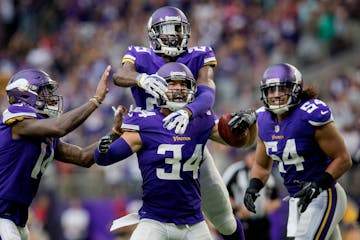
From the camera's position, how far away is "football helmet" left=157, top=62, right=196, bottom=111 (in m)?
6.75

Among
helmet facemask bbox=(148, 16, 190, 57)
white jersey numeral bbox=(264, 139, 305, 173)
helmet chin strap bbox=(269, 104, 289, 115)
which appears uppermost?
helmet facemask bbox=(148, 16, 190, 57)

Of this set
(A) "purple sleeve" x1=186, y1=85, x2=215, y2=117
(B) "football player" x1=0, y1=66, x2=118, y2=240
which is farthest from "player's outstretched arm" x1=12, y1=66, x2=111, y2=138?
(A) "purple sleeve" x1=186, y1=85, x2=215, y2=117

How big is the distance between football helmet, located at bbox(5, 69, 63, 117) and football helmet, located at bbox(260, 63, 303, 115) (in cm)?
155

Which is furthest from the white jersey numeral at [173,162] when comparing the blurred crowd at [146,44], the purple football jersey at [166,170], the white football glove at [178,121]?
the blurred crowd at [146,44]

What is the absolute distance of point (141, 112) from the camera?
22.4ft

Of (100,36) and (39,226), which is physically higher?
(100,36)

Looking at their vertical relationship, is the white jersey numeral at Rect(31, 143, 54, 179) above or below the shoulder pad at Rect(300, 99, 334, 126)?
below

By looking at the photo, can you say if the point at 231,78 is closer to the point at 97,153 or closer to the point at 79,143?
the point at 79,143

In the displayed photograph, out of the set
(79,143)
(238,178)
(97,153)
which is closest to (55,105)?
(97,153)

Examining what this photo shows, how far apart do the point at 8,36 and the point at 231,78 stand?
548 centimetres

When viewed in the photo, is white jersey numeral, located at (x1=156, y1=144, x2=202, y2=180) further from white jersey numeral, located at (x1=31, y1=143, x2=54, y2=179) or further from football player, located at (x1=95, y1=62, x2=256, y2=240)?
white jersey numeral, located at (x1=31, y1=143, x2=54, y2=179)

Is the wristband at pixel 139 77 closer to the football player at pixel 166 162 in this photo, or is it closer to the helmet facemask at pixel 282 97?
the football player at pixel 166 162

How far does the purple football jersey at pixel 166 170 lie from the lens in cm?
666

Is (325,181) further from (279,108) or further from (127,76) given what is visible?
(127,76)
